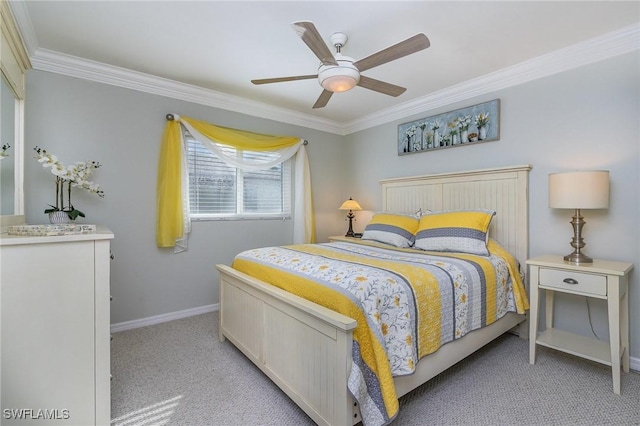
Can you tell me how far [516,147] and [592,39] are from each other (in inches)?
36.2

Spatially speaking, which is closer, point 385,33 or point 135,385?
point 135,385

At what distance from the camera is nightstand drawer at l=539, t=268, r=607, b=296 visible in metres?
1.95

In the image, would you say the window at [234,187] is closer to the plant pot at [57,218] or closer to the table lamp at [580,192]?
the plant pot at [57,218]

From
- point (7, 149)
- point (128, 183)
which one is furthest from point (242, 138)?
point (7, 149)

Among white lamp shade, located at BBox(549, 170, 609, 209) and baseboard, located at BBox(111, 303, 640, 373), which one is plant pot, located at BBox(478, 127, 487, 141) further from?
baseboard, located at BBox(111, 303, 640, 373)

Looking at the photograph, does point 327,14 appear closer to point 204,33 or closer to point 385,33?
point 385,33

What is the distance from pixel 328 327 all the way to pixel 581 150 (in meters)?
2.55

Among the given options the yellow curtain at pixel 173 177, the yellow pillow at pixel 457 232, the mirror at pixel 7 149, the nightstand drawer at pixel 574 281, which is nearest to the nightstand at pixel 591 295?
the nightstand drawer at pixel 574 281

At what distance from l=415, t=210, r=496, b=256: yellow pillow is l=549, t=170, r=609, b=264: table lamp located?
51 centimetres

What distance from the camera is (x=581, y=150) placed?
2.43 m

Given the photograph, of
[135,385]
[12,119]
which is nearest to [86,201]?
[12,119]

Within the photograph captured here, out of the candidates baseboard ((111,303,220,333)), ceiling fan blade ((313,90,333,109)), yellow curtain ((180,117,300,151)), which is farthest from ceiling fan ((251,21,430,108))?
baseboard ((111,303,220,333))

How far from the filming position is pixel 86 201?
106 inches

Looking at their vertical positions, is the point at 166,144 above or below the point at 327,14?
below
